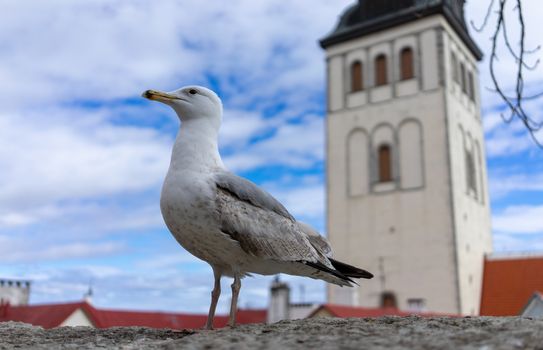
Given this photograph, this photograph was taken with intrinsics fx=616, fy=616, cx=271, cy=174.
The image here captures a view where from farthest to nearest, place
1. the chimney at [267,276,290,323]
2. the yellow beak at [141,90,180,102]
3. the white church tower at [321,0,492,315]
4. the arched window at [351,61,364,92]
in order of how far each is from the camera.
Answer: the arched window at [351,61,364,92]
the white church tower at [321,0,492,315]
the chimney at [267,276,290,323]
the yellow beak at [141,90,180,102]

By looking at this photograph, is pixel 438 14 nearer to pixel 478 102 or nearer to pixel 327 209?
pixel 478 102

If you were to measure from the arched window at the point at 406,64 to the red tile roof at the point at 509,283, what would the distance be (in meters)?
8.58

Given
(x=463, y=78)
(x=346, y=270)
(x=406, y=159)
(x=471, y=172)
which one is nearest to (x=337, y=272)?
(x=346, y=270)

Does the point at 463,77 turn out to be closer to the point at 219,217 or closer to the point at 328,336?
the point at 219,217

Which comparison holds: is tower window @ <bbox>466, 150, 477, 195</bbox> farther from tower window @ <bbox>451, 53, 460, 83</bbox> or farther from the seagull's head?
the seagull's head

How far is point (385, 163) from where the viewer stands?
2555cm

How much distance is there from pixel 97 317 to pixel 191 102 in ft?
46.3

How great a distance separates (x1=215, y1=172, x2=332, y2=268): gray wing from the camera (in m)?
3.50

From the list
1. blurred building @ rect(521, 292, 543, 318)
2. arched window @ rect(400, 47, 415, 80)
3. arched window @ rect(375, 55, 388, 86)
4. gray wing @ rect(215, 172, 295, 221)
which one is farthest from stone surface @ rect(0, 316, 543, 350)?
arched window @ rect(375, 55, 388, 86)

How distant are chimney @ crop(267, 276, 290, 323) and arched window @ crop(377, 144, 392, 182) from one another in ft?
26.6

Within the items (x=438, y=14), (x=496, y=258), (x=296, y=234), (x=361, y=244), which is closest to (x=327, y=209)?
(x=361, y=244)

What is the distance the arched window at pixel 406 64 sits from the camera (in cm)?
2604

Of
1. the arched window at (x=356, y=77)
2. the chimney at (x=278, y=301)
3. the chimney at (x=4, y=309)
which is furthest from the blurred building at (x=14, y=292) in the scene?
the arched window at (x=356, y=77)

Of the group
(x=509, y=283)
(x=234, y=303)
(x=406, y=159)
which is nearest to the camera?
(x=234, y=303)
